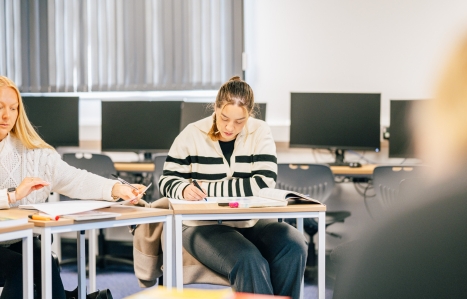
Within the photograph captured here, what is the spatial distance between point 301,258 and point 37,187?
986 millimetres

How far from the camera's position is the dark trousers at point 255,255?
6.63 ft

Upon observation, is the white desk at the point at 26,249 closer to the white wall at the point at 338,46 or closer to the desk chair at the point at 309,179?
the desk chair at the point at 309,179

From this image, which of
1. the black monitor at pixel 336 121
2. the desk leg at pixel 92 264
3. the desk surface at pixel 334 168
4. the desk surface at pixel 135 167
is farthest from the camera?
the black monitor at pixel 336 121

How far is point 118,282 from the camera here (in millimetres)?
3654

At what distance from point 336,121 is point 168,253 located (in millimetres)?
2331

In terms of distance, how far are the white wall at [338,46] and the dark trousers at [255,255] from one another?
229 cm

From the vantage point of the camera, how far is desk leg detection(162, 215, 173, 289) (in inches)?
81.7

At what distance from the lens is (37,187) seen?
2041 mm

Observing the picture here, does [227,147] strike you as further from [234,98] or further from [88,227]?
[88,227]

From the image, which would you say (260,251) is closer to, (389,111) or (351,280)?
(351,280)

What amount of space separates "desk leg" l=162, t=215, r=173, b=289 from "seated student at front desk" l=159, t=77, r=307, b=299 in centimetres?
11

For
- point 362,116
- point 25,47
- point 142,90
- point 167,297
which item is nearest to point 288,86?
point 362,116

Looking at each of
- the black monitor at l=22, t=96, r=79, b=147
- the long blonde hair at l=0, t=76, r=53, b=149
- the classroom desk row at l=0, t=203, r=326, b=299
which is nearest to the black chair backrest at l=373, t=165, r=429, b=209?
the classroom desk row at l=0, t=203, r=326, b=299

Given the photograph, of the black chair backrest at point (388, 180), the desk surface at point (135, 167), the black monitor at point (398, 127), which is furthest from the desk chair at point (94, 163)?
the black monitor at point (398, 127)
